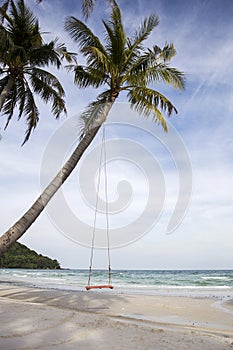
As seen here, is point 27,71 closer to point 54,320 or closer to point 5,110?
point 5,110

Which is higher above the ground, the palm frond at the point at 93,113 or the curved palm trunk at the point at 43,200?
the palm frond at the point at 93,113

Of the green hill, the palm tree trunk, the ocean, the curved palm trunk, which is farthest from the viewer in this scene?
the green hill

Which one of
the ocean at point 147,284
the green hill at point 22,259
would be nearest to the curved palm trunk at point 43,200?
the ocean at point 147,284

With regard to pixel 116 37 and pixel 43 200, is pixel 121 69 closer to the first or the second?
pixel 116 37

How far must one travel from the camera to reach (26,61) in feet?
27.2

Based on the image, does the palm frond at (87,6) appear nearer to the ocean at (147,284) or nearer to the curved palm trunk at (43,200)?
the curved palm trunk at (43,200)

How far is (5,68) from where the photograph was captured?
8.66m

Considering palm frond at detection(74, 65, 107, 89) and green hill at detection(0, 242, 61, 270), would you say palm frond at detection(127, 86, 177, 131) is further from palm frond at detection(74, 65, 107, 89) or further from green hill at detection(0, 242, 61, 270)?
green hill at detection(0, 242, 61, 270)

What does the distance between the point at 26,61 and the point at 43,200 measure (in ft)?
13.4

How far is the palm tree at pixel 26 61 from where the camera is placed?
7945 mm

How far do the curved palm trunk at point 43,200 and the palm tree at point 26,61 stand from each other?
2.24m

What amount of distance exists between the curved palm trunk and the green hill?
6719cm

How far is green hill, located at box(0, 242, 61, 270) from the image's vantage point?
228 feet

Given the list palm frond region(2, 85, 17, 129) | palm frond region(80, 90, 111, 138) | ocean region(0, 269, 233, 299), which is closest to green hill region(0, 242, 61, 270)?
ocean region(0, 269, 233, 299)
